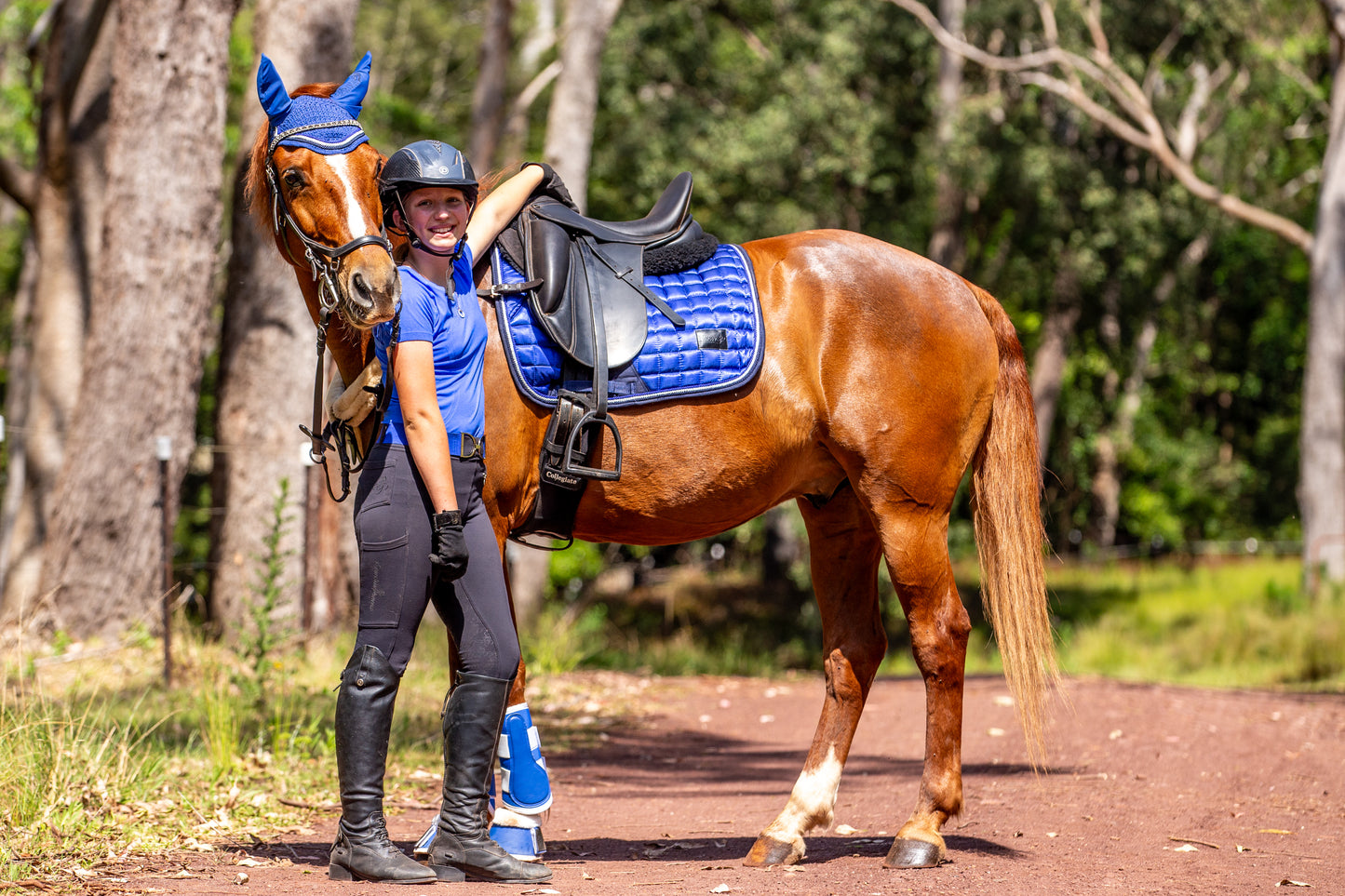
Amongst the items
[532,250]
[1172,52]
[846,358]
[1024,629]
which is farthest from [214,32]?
[1172,52]

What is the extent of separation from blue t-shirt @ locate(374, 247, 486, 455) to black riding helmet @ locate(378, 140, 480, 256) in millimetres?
146

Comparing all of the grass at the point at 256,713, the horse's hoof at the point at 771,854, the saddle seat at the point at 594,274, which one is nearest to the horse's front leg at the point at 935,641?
the horse's hoof at the point at 771,854

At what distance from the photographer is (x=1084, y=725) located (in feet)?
23.1

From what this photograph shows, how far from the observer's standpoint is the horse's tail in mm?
4340

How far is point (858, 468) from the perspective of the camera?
4172 mm

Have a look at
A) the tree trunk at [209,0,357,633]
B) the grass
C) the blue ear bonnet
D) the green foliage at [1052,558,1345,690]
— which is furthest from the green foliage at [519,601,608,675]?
the blue ear bonnet

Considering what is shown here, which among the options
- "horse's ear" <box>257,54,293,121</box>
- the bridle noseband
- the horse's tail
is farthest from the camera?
the horse's tail

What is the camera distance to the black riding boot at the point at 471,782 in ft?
11.5

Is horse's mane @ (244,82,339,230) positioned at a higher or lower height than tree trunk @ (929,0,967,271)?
lower

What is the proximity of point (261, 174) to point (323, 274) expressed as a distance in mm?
464

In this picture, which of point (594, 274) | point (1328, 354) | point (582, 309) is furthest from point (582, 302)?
point (1328, 354)

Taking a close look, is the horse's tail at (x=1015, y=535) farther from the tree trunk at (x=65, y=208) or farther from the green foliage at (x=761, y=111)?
the green foliage at (x=761, y=111)

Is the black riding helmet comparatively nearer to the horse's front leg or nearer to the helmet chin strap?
the helmet chin strap

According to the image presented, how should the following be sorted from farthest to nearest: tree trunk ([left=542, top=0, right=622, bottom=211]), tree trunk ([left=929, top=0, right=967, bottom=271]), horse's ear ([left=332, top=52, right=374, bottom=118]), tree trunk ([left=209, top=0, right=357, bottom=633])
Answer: tree trunk ([left=929, top=0, right=967, bottom=271]) → tree trunk ([left=542, top=0, right=622, bottom=211]) → tree trunk ([left=209, top=0, right=357, bottom=633]) → horse's ear ([left=332, top=52, right=374, bottom=118])
